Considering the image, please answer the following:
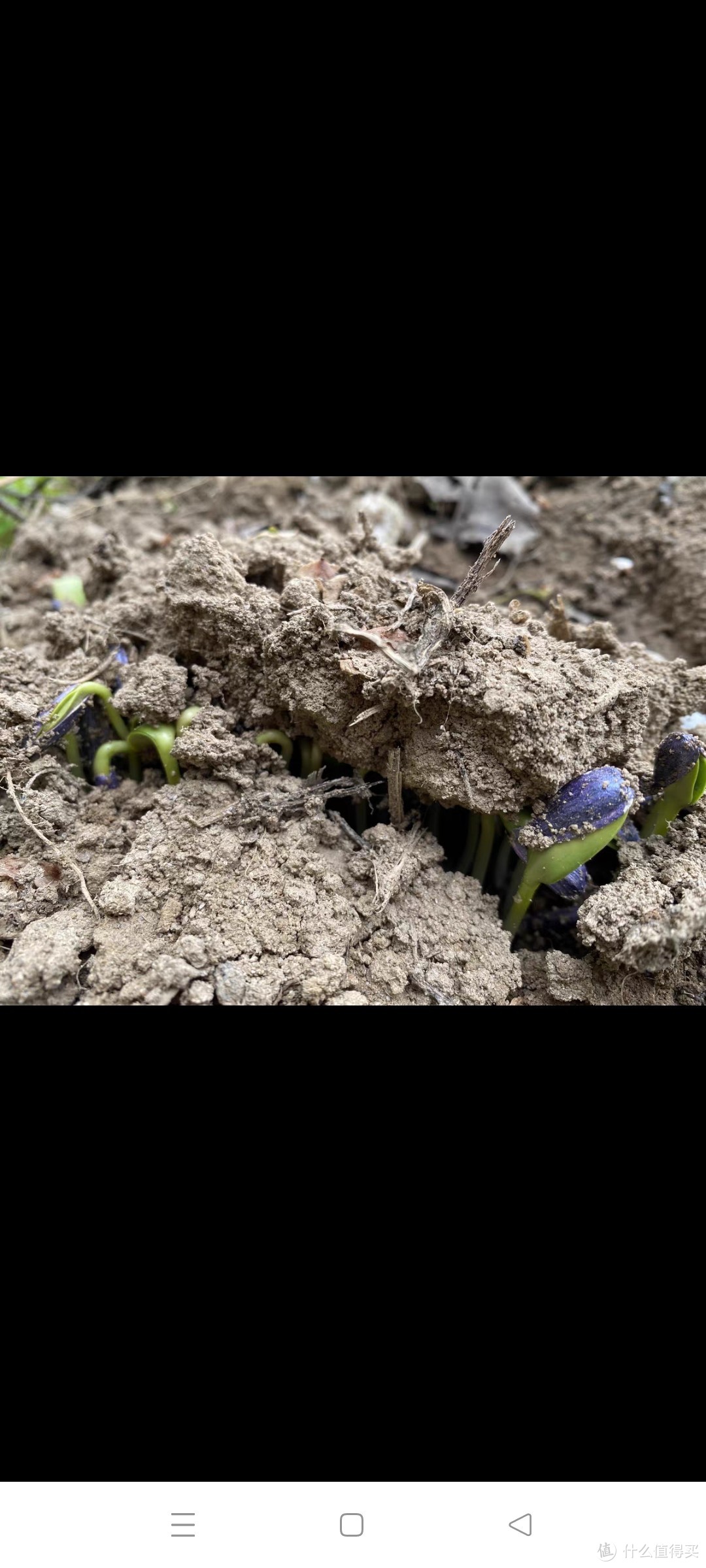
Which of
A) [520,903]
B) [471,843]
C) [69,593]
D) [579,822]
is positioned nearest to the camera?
[579,822]

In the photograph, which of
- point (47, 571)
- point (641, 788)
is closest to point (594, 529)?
point (641, 788)

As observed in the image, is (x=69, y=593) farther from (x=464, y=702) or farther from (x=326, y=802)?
(x=464, y=702)

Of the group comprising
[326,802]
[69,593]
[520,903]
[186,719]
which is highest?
[69,593]

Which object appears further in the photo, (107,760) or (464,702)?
(107,760)

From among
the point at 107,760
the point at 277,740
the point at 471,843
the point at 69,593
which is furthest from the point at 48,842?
the point at 69,593

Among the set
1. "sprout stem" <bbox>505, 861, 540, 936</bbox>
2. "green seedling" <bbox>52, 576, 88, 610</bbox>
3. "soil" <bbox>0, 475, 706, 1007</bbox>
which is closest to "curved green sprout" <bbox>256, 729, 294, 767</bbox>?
"soil" <bbox>0, 475, 706, 1007</bbox>

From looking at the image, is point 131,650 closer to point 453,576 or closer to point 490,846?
point 490,846

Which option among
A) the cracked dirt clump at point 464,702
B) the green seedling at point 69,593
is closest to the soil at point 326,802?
the cracked dirt clump at point 464,702
